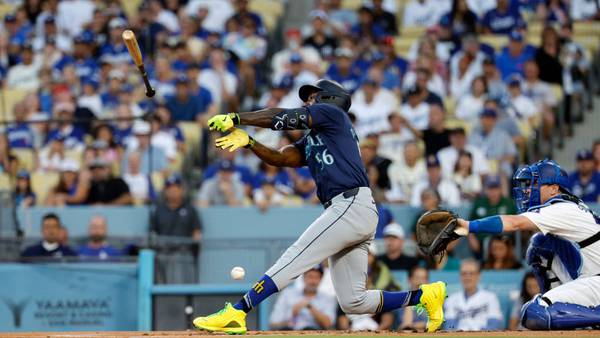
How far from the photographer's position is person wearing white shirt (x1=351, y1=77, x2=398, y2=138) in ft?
47.8

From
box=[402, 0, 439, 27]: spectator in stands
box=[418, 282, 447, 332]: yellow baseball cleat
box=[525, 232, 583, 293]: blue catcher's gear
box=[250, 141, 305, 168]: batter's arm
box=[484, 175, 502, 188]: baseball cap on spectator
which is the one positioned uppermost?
box=[402, 0, 439, 27]: spectator in stands

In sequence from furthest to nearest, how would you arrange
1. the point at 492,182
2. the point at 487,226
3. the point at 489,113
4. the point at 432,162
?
the point at 489,113 → the point at 432,162 → the point at 492,182 → the point at 487,226

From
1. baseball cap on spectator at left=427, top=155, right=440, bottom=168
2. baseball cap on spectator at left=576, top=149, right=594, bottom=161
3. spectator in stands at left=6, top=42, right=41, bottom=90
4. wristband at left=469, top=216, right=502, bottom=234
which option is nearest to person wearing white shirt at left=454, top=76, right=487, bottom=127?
baseball cap on spectator at left=427, top=155, right=440, bottom=168

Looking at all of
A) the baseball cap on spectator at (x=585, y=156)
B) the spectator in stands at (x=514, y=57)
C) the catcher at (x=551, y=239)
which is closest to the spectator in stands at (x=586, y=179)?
the baseball cap on spectator at (x=585, y=156)

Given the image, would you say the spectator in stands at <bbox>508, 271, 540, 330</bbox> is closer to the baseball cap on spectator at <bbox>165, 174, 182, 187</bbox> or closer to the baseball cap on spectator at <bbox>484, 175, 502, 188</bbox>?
the baseball cap on spectator at <bbox>484, 175, 502, 188</bbox>

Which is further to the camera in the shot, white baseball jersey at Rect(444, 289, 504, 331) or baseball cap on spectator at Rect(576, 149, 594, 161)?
baseball cap on spectator at Rect(576, 149, 594, 161)

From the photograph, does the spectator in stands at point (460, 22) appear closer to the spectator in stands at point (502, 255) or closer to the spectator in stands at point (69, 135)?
the spectator in stands at point (502, 255)

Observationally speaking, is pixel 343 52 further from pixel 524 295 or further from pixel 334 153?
pixel 334 153

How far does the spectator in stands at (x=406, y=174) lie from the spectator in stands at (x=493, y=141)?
0.74 metres

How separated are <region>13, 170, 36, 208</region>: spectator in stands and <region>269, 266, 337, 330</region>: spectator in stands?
11.3ft

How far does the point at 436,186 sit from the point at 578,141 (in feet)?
7.19

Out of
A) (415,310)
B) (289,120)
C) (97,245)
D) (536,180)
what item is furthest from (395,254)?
(289,120)

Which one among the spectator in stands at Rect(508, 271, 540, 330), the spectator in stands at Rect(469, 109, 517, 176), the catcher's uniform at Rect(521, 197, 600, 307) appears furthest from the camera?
the spectator in stands at Rect(469, 109, 517, 176)

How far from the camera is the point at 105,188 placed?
1408cm
